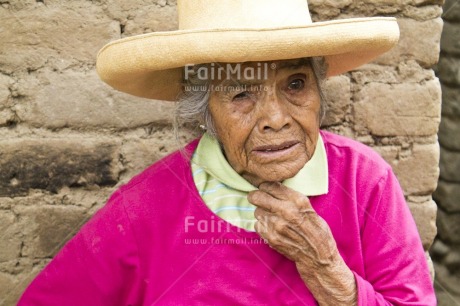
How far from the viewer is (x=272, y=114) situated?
1.80 metres

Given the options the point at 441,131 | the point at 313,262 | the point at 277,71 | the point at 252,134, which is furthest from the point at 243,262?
the point at 441,131

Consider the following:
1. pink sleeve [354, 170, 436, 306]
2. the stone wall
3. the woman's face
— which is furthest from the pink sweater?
the stone wall

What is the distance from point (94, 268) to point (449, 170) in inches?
78.0

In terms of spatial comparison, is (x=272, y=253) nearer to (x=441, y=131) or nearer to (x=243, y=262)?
(x=243, y=262)

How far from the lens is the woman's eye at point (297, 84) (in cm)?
188

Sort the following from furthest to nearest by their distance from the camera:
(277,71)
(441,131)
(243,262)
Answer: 1. (441,131)
2. (243,262)
3. (277,71)

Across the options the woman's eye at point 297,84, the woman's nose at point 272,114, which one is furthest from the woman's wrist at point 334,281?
the woman's eye at point 297,84

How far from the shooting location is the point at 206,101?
1.99 meters

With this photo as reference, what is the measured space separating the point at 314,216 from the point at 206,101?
20.3 inches

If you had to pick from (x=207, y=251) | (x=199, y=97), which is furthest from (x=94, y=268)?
(x=199, y=97)

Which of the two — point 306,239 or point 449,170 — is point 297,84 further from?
point 449,170

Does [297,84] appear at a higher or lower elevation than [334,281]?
higher

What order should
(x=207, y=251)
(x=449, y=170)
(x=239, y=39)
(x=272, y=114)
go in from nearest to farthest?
(x=239, y=39) < (x=272, y=114) < (x=207, y=251) < (x=449, y=170)

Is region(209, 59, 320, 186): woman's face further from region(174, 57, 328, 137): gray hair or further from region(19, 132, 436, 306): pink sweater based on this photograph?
region(19, 132, 436, 306): pink sweater
